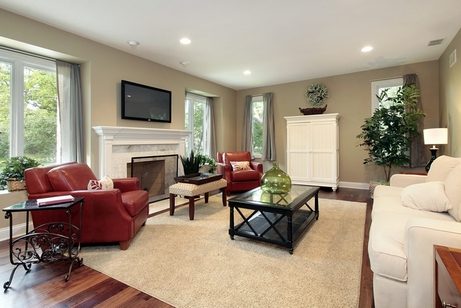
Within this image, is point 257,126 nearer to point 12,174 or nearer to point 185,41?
point 185,41

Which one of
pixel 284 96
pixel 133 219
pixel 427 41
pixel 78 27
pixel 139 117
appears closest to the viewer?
pixel 133 219

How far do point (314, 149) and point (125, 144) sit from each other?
378cm

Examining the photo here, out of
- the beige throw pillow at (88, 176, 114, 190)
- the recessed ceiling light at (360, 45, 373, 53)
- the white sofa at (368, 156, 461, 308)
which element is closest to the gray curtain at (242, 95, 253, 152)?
the recessed ceiling light at (360, 45, 373, 53)

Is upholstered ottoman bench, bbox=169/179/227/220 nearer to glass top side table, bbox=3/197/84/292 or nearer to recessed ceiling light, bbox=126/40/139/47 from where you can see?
glass top side table, bbox=3/197/84/292

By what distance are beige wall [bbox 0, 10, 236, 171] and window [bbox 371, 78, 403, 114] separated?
3890 millimetres

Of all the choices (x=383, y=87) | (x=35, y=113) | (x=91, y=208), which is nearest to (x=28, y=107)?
(x=35, y=113)

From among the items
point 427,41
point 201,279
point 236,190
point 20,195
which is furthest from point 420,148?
point 20,195

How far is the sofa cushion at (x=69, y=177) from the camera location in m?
2.42

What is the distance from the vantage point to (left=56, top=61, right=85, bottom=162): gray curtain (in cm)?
354

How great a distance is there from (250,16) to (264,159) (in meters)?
3.98

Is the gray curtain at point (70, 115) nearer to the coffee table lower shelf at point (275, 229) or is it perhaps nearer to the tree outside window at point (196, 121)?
the tree outside window at point (196, 121)

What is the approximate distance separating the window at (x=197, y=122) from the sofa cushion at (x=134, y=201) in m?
2.88

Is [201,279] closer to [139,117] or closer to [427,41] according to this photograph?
[139,117]

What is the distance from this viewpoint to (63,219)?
2348mm
